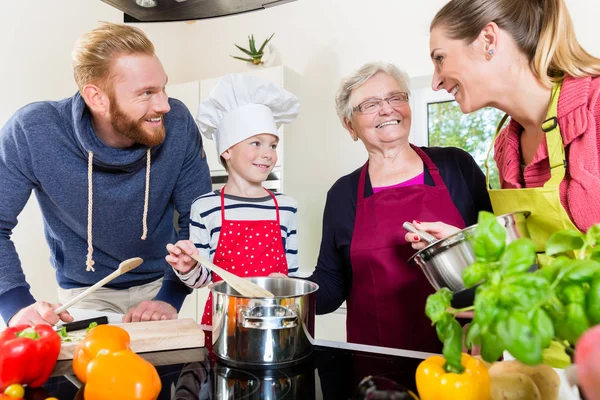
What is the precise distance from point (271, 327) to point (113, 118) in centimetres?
96

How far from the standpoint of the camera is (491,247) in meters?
0.41

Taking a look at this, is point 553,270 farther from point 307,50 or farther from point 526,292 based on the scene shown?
point 307,50

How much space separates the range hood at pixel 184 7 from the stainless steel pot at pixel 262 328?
2.70 feet

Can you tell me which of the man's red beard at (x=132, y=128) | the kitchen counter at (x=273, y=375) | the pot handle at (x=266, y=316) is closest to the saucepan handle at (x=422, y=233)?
the kitchen counter at (x=273, y=375)

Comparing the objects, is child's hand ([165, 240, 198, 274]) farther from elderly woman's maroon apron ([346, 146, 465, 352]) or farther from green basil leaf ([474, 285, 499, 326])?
green basil leaf ([474, 285, 499, 326])

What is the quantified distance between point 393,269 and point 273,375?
2.04ft

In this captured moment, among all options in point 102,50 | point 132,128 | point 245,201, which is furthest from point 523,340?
point 102,50

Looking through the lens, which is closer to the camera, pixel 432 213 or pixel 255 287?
pixel 255 287

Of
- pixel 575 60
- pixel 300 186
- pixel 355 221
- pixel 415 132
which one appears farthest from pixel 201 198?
pixel 415 132

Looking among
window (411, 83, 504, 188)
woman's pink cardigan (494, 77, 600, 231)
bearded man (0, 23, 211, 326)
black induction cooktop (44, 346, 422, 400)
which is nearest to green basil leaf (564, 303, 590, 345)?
black induction cooktop (44, 346, 422, 400)

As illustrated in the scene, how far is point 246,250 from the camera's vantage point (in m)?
1.40

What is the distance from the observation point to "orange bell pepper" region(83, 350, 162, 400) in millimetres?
592

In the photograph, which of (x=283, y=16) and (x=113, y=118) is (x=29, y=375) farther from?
(x=283, y=16)

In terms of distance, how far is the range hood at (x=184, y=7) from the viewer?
1245 mm
